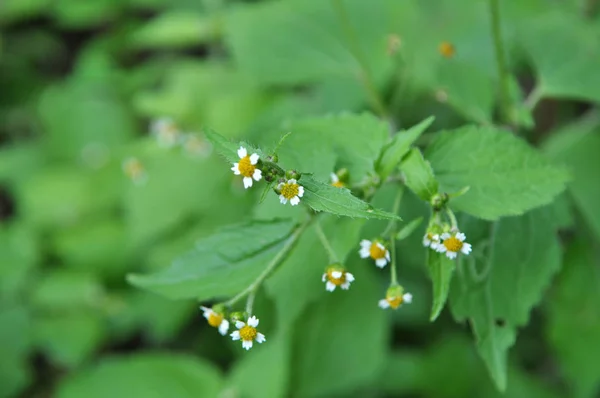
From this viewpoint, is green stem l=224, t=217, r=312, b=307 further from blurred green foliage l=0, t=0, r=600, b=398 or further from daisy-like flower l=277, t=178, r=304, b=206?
daisy-like flower l=277, t=178, r=304, b=206

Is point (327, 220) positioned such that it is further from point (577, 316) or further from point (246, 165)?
point (577, 316)

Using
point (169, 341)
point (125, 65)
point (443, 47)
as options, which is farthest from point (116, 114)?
point (443, 47)

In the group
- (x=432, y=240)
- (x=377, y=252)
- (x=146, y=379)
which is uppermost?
(x=432, y=240)

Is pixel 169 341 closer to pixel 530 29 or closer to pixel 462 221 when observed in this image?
pixel 462 221

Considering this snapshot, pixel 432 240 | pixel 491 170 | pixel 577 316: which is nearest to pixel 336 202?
pixel 432 240

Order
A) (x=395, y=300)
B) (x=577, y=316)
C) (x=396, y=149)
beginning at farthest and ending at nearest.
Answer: (x=577, y=316) → (x=396, y=149) → (x=395, y=300)

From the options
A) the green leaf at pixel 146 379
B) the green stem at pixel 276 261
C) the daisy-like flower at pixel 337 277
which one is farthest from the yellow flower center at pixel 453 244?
the green leaf at pixel 146 379

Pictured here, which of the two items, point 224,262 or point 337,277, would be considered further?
point 224,262

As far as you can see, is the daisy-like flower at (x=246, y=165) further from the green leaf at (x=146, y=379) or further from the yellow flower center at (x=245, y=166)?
the green leaf at (x=146, y=379)
